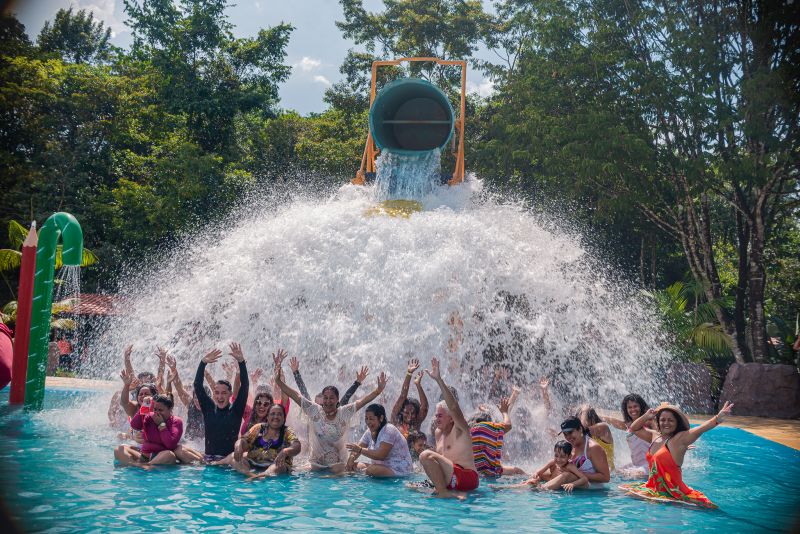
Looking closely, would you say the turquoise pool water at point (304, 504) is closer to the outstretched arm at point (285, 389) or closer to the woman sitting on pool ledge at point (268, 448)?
the woman sitting on pool ledge at point (268, 448)

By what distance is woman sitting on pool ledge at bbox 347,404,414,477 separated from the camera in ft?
21.6

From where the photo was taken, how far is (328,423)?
676 cm

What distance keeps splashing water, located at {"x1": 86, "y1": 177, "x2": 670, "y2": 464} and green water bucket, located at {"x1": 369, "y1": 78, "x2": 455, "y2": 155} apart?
1.43m

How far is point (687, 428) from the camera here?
585 cm

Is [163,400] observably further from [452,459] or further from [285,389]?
[452,459]

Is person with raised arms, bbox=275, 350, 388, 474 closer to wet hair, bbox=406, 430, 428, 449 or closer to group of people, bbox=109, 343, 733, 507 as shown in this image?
group of people, bbox=109, 343, 733, 507

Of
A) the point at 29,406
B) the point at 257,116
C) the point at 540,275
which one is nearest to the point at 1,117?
the point at 257,116

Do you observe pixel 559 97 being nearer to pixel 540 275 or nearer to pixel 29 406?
pixel 540 275

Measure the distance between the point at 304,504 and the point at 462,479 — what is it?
135 centimetres

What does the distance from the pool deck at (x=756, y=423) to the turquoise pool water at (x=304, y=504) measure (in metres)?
3.26

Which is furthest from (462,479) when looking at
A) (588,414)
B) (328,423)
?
(588,414)

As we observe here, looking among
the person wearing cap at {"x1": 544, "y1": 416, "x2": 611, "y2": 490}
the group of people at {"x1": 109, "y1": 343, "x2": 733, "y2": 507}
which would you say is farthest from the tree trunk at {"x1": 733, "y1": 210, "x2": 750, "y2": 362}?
the person wearing cap at {"x1": 544, "y1": 416, "x2": 611, "y2": 490}

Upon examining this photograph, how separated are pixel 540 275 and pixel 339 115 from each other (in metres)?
18.9

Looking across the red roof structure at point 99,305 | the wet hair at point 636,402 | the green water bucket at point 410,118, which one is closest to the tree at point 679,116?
the green water bucket at point 410,118
